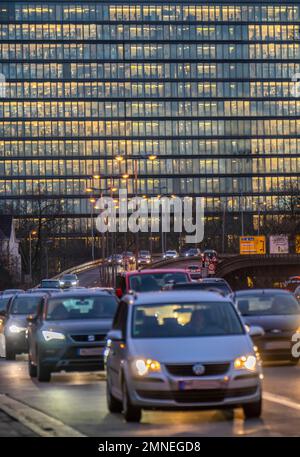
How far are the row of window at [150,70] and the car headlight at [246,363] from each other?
6906 inches

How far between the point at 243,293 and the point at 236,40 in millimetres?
169178

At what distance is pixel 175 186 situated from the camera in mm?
189875

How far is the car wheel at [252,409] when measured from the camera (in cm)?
1420

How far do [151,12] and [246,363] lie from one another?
17932 centimetres

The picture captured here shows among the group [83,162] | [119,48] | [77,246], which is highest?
[119,48]

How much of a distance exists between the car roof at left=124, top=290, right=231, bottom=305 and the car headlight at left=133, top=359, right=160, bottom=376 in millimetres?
1428

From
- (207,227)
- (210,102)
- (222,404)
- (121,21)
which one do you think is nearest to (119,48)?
(121,21)

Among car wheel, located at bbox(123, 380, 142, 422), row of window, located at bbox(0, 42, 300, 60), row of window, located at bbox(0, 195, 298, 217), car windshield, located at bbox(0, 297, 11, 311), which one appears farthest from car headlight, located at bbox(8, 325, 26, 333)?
row of window, located at bbox(0, 42, 300, 60)

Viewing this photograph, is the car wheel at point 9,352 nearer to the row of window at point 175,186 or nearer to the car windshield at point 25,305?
the car windshield at point 25,305

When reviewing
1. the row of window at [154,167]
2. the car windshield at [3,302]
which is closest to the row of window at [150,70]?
the row of window at [154,167]

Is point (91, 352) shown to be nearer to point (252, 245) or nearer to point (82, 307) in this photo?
point (82, 307)

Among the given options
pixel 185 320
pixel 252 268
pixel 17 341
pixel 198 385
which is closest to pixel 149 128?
pixel 252 268

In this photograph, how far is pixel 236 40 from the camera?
192m
